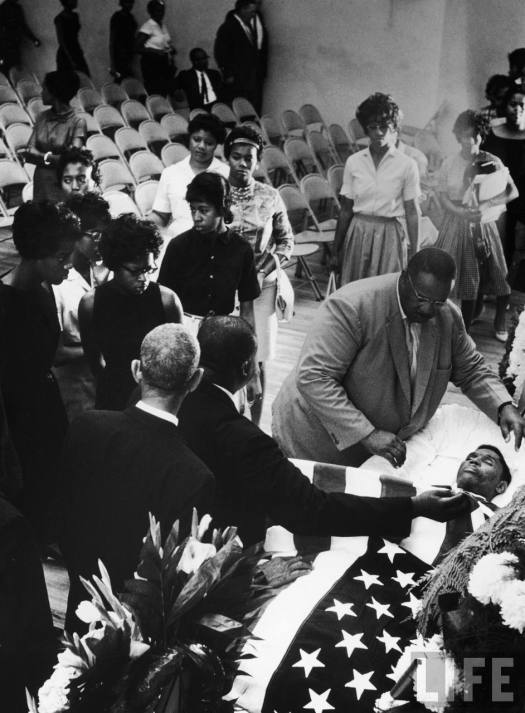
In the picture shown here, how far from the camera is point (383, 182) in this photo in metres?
5.33

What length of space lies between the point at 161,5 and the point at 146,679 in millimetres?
9958

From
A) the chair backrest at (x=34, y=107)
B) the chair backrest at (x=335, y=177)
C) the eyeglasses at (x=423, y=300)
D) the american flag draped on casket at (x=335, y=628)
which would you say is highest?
the chair backrest at (x=34, y=107)

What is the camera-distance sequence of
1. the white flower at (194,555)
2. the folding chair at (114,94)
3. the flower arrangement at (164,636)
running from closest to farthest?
the flower arrangement at (164,636), the white flower at (194,555), the folding chair at (114,94)

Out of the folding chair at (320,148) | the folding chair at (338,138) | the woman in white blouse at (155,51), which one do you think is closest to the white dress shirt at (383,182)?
the folding chair at (320,148)

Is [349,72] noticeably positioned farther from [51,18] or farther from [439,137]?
[51,18]

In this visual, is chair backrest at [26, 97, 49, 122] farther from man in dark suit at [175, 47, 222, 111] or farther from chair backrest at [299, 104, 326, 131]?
chair backrest at [299, 104, 326, 131]

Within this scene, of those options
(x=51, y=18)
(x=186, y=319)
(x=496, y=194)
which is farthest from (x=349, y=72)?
(x=186, y=319)

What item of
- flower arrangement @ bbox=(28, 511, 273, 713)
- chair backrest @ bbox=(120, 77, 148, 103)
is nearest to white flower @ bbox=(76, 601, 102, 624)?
flower arrangement @ bbox=(28, 511, 273, 713)

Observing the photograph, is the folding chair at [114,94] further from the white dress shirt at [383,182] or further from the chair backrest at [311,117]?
the white dress shirt at [383,182]

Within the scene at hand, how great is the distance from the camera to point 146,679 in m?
1.82

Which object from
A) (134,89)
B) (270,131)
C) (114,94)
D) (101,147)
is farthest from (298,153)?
(134,89)

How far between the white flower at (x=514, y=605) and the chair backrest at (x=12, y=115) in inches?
312

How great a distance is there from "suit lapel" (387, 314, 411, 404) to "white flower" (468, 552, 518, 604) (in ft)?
5.02

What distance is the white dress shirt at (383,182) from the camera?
209 inches
